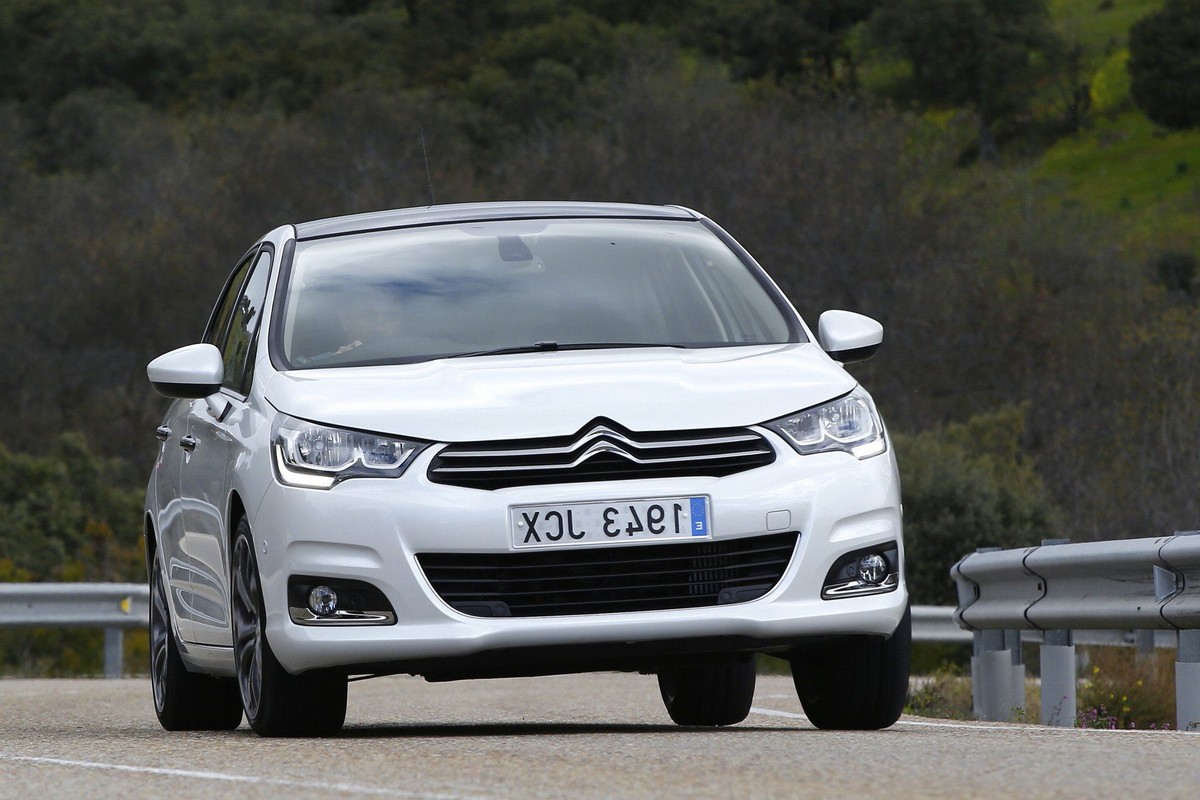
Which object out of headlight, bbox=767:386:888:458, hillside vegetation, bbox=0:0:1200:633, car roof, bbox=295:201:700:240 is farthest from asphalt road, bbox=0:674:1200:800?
hillside vegetation, bbox=0:0:1200:633

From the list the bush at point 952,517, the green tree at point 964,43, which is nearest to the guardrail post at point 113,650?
the bush at point 952,517

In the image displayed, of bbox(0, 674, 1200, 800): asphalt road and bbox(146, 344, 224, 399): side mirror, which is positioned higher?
bbox(146, 344, 224, 399): side mirror

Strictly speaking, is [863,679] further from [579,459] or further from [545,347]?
[545,347]

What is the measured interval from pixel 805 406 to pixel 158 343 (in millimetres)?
53002

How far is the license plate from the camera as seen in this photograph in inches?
253

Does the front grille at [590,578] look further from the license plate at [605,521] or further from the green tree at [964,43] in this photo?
the green tree at [964,43]

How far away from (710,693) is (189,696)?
1.89 meters

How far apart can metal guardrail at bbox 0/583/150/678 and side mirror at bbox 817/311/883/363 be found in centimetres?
939

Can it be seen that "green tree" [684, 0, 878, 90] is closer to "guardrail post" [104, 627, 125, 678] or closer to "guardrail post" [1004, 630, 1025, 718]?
"guardrail post" [104, 627, 125, 678]

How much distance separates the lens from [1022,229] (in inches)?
2322

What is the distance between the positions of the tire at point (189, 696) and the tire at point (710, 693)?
1.61 m

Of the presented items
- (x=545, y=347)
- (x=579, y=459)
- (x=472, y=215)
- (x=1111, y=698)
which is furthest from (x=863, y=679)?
(x=1111, y=698)

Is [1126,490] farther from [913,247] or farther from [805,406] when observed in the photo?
[805,406]

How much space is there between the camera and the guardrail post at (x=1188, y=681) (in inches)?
312
